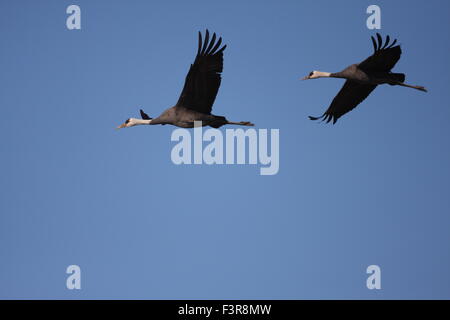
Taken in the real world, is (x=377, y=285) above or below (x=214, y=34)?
below

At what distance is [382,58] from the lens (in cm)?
2391

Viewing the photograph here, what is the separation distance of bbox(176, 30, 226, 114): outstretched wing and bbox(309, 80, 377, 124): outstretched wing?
4782 millimetres

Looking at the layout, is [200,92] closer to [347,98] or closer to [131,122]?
[131,122]

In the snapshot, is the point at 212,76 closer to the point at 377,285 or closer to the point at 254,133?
the point at 254,133

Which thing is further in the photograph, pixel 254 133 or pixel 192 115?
pixel 254 133

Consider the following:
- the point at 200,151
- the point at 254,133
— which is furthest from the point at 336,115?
the point at 200,151

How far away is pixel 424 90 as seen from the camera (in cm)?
2519

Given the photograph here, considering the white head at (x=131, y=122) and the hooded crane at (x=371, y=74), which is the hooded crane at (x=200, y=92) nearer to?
the white head at (x=131, y=122)

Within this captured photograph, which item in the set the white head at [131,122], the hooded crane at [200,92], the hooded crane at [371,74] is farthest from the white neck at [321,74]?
the white head at [131,122]

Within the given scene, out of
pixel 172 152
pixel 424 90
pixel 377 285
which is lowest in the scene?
pixel 377 285

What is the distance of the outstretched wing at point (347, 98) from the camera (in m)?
26.2

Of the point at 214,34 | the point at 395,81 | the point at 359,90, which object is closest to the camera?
the point at 214,34

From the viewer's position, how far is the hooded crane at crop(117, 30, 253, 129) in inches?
897

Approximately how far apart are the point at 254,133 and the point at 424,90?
4960mm
